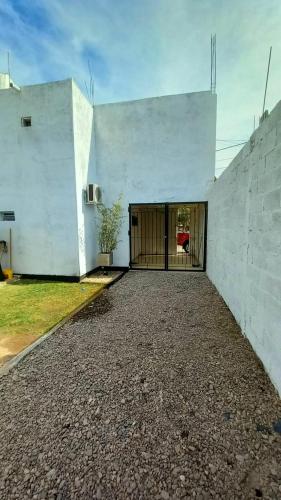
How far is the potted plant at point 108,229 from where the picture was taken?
6.35m

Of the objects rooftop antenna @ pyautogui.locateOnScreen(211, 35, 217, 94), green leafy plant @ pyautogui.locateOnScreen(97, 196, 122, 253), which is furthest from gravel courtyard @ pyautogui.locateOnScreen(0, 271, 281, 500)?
rooftop antenna @ pyautogui.locateOnScreen(211, 35, 217, 94)

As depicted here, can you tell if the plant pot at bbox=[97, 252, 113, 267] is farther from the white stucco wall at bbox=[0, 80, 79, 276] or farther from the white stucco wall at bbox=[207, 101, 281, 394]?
the white stucco wall at bbox=[207, 101, 281, 394]

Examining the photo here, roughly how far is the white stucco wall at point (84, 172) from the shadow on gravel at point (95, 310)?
69.1 inches

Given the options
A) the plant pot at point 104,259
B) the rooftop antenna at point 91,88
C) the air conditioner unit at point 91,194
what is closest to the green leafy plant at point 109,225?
the plant pot at point 104,259

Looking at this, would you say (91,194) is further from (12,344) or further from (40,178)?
(12,344)

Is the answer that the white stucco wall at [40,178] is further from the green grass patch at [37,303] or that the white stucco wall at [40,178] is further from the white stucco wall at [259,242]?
the white stucco wall at [259,242]

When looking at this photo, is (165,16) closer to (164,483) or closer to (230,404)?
(230,404)

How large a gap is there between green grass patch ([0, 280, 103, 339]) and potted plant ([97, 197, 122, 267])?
127 centimetres

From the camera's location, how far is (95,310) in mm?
3650

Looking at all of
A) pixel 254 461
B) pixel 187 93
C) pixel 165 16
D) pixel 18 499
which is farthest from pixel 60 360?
pixel 187 93

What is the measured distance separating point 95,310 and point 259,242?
268 cm

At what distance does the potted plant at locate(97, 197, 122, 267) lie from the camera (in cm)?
635

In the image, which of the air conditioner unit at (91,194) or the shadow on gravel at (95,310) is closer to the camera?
the shadow on gravel at (95,310)

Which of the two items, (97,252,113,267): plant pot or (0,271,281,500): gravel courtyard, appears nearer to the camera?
(0,271,281,500): gravel courtyard
